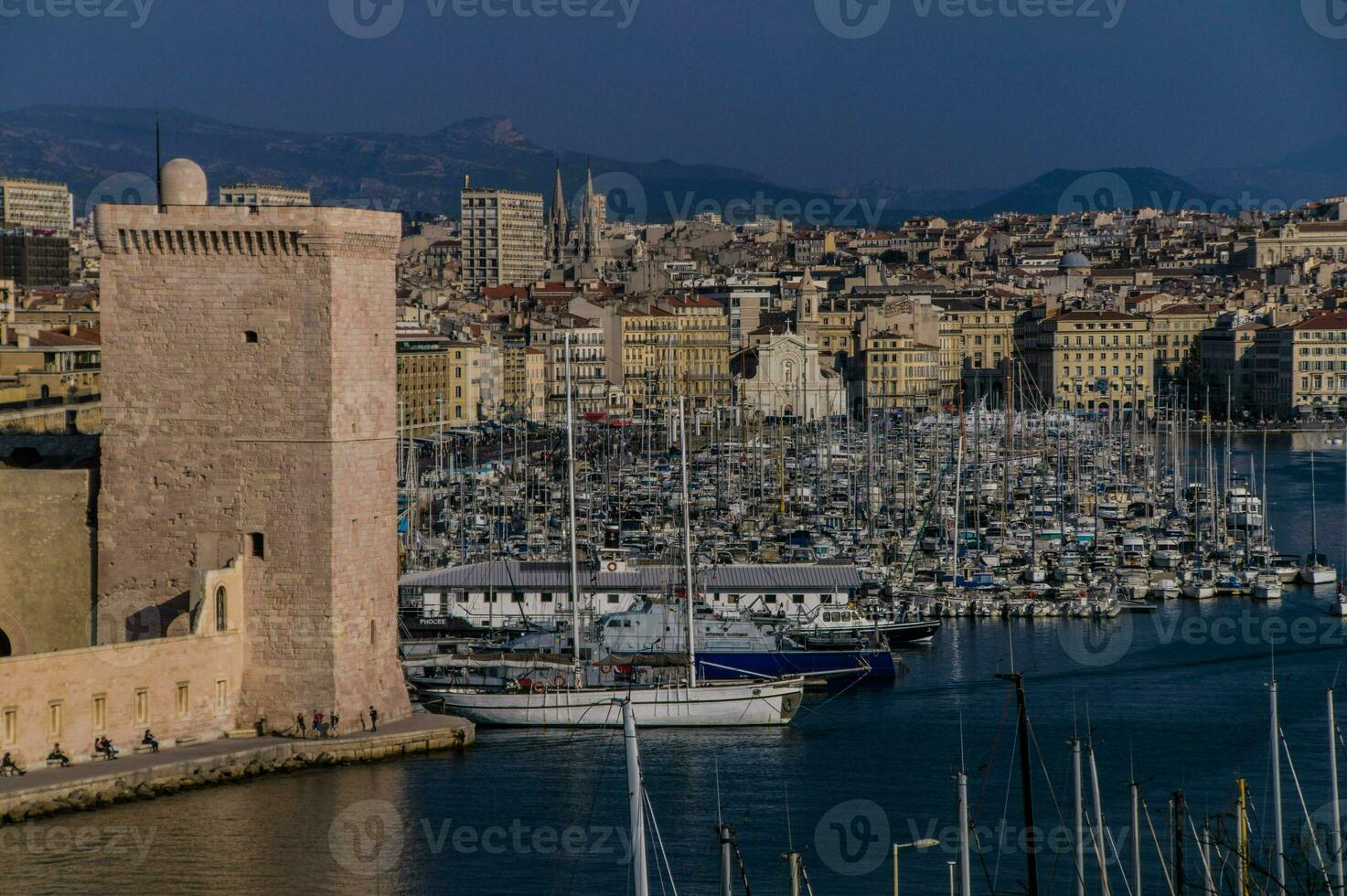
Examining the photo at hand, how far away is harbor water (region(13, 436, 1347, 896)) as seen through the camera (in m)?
13.9

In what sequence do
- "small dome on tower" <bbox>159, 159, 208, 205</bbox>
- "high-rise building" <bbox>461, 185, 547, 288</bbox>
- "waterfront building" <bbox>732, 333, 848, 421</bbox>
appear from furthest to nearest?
"high-rise building" <bbox>461, 185, 547, 288</bbox> → "waterfront building" <bbox>732, 333, 848, 421</bbox> → "small dome on tower" <bbox>159, 159, 208, 205</bbox>

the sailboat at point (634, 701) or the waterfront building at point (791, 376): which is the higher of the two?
the waterfront building at point (791, 376)

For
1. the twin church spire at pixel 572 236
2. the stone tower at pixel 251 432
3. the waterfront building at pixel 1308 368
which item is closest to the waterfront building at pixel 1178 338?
the waterfront building at pixel 1308 368

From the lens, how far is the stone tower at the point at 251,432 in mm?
16531

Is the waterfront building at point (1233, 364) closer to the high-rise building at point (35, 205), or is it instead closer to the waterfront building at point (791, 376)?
the waterfront building at point (791, 376)

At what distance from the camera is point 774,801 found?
53.4 feet

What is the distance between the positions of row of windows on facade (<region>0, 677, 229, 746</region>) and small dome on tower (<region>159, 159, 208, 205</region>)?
11.1 feet

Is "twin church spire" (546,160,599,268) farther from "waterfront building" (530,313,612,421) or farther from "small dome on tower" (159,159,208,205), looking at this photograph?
"small dome on tower" (159,159,208,205)

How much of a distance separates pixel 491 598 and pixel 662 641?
3.28 m

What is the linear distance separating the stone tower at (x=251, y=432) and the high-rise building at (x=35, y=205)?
77.9 meters

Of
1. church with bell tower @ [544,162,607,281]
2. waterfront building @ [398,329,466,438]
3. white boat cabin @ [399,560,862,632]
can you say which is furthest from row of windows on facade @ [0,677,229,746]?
church with bell tower @ [544,162,607,281]

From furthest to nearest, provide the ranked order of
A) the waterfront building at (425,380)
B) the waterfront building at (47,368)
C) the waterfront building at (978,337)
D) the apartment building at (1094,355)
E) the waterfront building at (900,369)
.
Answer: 1. the waterfront building at (978,337)
2. the apartment building at (1094,355)
3. the waterfront building at (900,369)
4. the waterfront building at (425,380)
5. the waterfront building at (47,368)

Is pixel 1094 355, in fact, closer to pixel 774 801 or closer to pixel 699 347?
pixel 699 347

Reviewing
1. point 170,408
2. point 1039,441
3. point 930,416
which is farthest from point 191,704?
point 930,416
